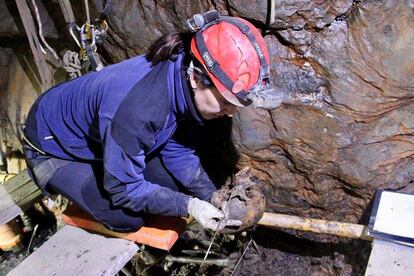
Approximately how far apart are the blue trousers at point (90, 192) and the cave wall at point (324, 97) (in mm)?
791

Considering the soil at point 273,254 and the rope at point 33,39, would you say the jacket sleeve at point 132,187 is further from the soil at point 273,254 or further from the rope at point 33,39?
the rope at point 33,39

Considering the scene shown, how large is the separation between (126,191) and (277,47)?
1.13m

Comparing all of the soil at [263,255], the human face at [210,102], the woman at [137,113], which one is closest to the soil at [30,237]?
the soil at [263,255]

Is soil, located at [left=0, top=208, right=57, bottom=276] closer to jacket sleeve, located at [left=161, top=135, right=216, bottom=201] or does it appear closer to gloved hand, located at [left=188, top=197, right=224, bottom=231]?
jacket sleeve, located at [left=161, top=135, right=216, bottom=201]

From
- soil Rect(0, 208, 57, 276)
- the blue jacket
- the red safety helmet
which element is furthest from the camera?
soil Rect(0, 208, 57, 276)

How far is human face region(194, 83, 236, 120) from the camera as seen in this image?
192 centimetres

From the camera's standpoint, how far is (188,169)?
2.64 metres

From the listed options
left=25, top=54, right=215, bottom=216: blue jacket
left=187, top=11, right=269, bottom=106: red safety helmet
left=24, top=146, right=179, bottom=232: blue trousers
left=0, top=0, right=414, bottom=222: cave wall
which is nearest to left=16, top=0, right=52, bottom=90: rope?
left=0, top=0, right=414, bottom=222: cave wall

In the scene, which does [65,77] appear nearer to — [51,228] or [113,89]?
[51,228]

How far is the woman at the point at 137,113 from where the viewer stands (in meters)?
1.86

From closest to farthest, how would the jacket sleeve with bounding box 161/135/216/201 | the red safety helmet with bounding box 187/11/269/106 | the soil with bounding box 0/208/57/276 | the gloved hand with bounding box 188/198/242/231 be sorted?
1. the red safety helmet with bounding box 187/11/269/106
2. the gloved hand with bounding box 188/198/242/231
3. the jacket sleeve with bounding box 161/135/216/201
4. the soil with bounding box 0/208/57/276

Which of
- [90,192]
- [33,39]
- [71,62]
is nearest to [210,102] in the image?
[90,192]

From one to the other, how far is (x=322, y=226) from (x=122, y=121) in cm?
123

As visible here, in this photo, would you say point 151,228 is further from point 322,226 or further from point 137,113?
point 322,226
